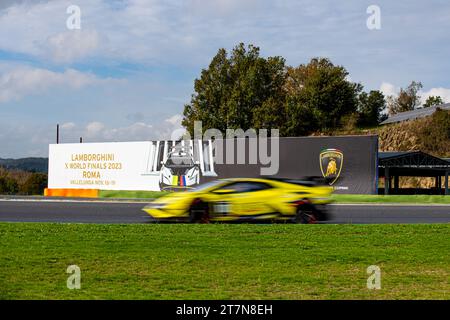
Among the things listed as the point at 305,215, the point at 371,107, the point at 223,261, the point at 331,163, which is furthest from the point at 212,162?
the point at 371,107

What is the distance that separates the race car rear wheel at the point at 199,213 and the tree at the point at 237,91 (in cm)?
5550

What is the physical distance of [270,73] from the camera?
250 feet

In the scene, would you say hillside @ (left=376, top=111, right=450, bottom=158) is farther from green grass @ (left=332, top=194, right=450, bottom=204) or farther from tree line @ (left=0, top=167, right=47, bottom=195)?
tree line @ (left=0, top=167, right=47, bottom=195)

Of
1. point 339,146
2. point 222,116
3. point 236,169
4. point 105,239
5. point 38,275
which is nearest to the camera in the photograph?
point 38,275

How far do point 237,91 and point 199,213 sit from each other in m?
58.4

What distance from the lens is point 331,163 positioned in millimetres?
35312

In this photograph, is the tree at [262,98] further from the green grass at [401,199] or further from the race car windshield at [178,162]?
the green grass at [401,199]

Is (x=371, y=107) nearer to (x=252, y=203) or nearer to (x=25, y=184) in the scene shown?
(x=25, y=184)

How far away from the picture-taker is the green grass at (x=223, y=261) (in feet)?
24.0

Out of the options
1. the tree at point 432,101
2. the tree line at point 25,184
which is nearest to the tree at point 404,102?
the tree at point 432,101
